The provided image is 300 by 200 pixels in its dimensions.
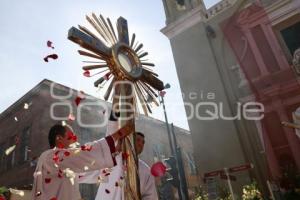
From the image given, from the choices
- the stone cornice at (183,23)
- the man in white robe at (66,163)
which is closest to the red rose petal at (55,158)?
the man in white robe at (66,163)

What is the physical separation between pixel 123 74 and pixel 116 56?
7.2 inches

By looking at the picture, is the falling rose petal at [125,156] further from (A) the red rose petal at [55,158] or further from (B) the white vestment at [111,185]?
(A) the red rose petal at [55,158]

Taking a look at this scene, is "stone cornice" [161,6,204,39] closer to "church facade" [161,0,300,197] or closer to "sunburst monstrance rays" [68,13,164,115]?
"church facade" [161,0,300,197]

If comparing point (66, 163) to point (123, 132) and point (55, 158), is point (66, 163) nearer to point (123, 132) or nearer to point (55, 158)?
point (55, 158)

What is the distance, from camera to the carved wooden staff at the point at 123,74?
2.46 meters

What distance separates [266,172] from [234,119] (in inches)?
69.0

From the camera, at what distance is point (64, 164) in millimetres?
2299

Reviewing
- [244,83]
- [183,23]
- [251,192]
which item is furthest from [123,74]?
[183,23]

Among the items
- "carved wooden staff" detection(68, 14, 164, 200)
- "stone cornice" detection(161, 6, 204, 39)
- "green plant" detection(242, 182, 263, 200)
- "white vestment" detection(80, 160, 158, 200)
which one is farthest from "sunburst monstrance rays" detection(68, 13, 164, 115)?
"stone cornice" detection(161, 6, 204, 39)

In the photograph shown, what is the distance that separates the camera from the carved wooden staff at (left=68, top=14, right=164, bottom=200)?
2.46m

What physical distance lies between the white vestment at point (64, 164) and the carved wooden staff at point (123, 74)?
21cm

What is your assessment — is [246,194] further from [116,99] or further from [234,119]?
[116,99]

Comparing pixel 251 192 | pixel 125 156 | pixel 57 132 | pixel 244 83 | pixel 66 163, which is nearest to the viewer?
pixel 66 163

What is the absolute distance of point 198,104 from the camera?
9281 millimetres
